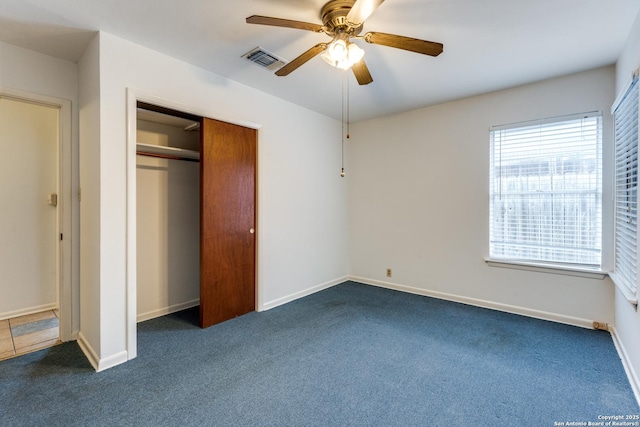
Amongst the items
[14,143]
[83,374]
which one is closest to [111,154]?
[83,374]

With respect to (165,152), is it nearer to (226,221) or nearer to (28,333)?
(226,221)

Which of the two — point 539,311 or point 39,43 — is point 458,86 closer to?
point 539,311

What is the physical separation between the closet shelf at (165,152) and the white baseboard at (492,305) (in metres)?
3.06

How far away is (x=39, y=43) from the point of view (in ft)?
7.66

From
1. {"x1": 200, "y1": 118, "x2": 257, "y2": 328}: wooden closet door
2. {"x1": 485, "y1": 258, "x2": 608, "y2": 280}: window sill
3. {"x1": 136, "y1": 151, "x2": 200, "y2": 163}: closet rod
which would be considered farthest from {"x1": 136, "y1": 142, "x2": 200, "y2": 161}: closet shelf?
{"x1": 485, "y1": 258, "x2": 608, "y2": 280}: window sill

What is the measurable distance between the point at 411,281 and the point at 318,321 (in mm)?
1672

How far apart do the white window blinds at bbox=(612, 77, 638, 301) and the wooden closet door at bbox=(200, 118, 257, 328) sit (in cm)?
329

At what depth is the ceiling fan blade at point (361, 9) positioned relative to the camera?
1.52 metres

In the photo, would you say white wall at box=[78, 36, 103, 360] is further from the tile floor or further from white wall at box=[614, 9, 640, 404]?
white wall at box=[614, 9, 640, 404]

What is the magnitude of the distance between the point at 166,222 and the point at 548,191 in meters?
4.23

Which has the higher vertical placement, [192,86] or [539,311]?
[192,86]

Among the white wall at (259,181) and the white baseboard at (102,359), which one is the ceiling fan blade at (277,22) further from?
the white baseboard at (102,359)

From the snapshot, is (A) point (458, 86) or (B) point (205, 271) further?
(A) point (458, 86)

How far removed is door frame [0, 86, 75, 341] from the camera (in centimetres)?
260
